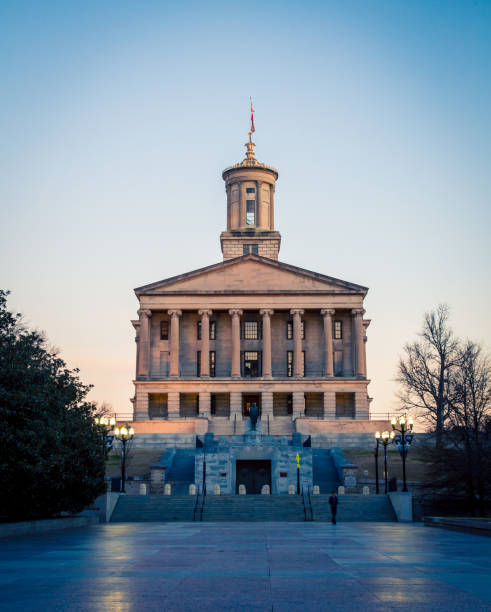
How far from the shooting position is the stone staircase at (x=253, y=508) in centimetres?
3884

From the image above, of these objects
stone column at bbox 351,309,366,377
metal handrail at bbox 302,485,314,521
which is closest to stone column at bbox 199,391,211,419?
stone column at bbox 351,309,366,377

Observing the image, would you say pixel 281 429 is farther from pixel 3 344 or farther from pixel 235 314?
pixel 3 344

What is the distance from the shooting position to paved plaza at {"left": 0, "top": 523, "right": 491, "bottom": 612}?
1056cm

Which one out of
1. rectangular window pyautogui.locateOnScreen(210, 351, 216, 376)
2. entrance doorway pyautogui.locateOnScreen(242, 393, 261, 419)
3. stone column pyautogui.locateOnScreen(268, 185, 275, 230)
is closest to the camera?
entrance doorway pyautogui.locateOnScreen(242, 393, 261, 419)

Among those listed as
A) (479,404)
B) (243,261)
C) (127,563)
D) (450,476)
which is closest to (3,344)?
(127,563)

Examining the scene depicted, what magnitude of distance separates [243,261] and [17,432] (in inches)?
2037

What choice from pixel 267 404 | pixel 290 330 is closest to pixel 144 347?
pixel 267 404

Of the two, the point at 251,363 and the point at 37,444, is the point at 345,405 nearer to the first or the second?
the point at 251,363

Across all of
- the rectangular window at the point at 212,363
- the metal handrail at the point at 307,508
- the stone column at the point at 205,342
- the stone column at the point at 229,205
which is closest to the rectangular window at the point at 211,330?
the rectangular window at the point at 212,363

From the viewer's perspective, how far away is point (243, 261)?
76.8 m

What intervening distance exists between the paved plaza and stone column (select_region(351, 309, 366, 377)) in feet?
170

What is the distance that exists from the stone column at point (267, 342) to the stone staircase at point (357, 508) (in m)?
33.0

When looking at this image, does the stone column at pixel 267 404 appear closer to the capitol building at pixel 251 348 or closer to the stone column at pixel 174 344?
the capitol building at pixel 251 348

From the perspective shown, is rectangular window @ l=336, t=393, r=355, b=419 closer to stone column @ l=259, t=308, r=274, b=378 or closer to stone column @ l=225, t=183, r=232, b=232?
stone column @ l=259, t=308, r=274, b=378
